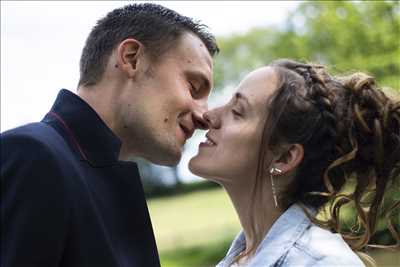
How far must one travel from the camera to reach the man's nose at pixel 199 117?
1.83 meters

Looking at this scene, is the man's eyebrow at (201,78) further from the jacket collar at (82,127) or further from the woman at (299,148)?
the jacket collar at (82,127)

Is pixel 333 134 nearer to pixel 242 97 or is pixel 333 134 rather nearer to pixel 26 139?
pixel 242 97

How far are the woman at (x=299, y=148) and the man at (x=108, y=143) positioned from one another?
17cm

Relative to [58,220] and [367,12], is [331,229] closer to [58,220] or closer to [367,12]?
[58,220]

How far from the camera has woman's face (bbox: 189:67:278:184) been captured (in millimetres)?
1681

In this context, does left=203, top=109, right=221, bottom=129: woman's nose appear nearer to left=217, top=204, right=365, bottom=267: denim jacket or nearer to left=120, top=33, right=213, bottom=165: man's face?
left=120, top=33, right=213, bottom=165: man's face

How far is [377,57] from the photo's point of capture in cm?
929

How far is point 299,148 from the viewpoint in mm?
1675

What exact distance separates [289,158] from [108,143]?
47 centimetres

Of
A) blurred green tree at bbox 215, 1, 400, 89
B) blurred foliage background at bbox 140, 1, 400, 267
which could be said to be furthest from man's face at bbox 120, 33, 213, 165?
blurred green tree at bbox 215, 1, 400, 89

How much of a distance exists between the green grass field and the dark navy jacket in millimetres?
9419

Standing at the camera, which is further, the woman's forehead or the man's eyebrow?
the man's eyebrow

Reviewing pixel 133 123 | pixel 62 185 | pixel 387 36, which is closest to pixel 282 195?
pixel 133 123

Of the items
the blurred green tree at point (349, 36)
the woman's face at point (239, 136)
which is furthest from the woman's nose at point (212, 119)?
the blurred green tree at point (349, 36)
